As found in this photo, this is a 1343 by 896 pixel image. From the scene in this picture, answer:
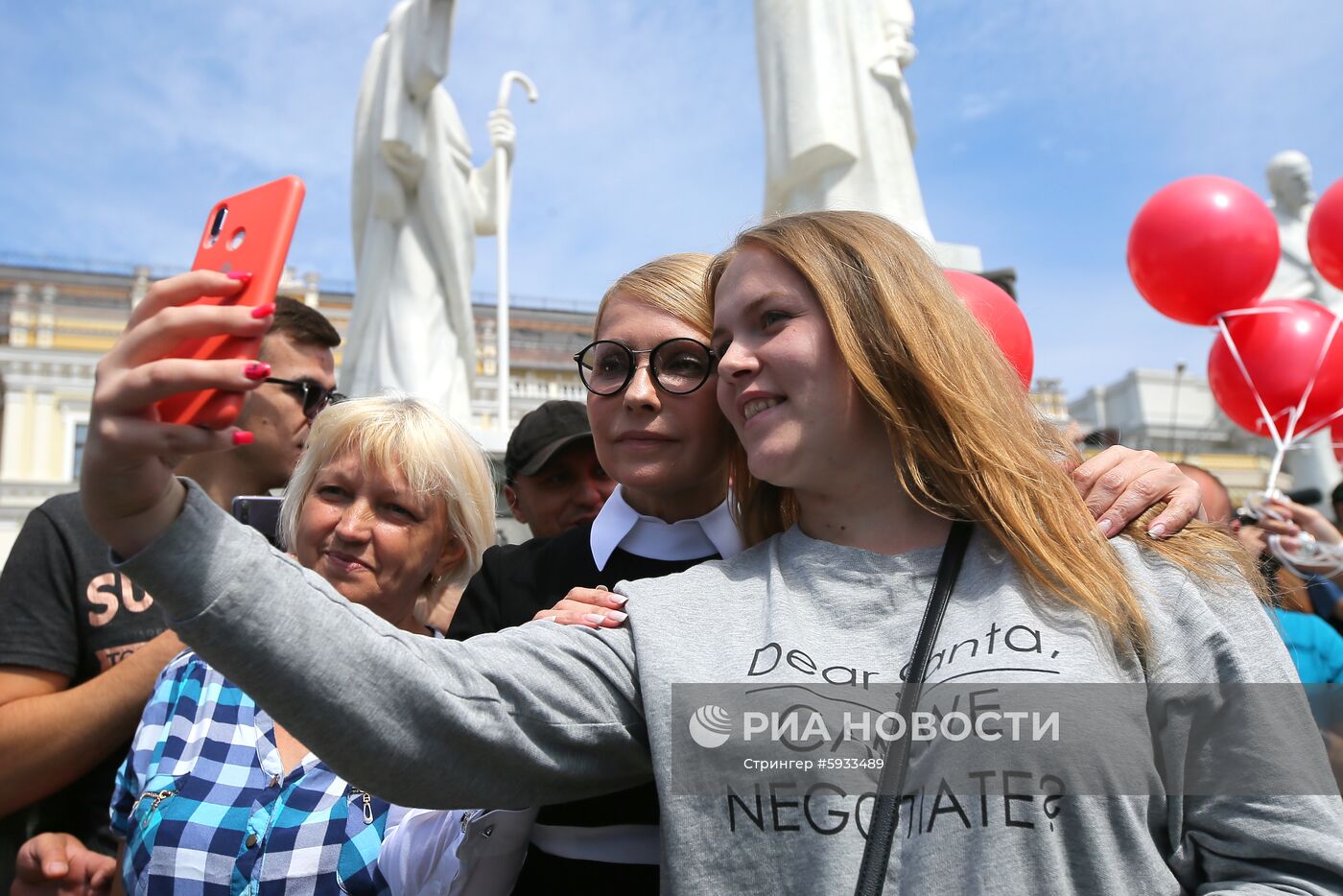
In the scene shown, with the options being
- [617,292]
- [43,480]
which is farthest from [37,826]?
[43,480]

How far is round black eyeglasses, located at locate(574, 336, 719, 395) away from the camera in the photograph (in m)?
1.54

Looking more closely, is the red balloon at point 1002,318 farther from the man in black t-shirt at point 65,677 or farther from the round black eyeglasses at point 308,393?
the man in black t-shirt at point 65,677

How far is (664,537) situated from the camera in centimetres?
158

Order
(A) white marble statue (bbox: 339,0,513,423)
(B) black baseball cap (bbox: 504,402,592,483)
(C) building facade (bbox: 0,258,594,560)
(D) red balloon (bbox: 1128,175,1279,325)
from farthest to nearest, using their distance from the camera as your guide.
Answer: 1. (C) building facade (bbox: 0,258,594,560)
2. (A) white marble statue (bbox: 339,0,513,423)
3. (D) red balloon (bbox: 1128,175,1279,325)
4. (B) black baseball cap (bbox: 504,402,592,483)

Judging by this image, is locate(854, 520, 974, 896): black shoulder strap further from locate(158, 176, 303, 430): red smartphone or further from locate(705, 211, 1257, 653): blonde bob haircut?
locate(158, 176, 303, 430): red smartphone

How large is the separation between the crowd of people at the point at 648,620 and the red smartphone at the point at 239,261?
22mm

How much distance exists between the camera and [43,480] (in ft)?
77.6

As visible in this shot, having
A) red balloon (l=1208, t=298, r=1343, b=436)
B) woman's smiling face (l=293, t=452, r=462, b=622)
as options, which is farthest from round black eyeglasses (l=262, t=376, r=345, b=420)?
red balloon (l=1208, t=298, r=1343, b=436)

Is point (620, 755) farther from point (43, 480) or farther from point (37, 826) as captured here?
point (43, 480)

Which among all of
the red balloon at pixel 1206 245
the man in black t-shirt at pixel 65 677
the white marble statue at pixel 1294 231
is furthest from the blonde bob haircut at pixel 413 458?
the white marble statue at pixel 1294 231

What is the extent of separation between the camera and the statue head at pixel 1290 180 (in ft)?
25.5

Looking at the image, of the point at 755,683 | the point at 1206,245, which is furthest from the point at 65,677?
the point at 1206,245

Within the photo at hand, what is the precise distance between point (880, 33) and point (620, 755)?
237 inches

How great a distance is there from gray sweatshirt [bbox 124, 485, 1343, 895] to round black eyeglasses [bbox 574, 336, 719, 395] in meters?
0.39
